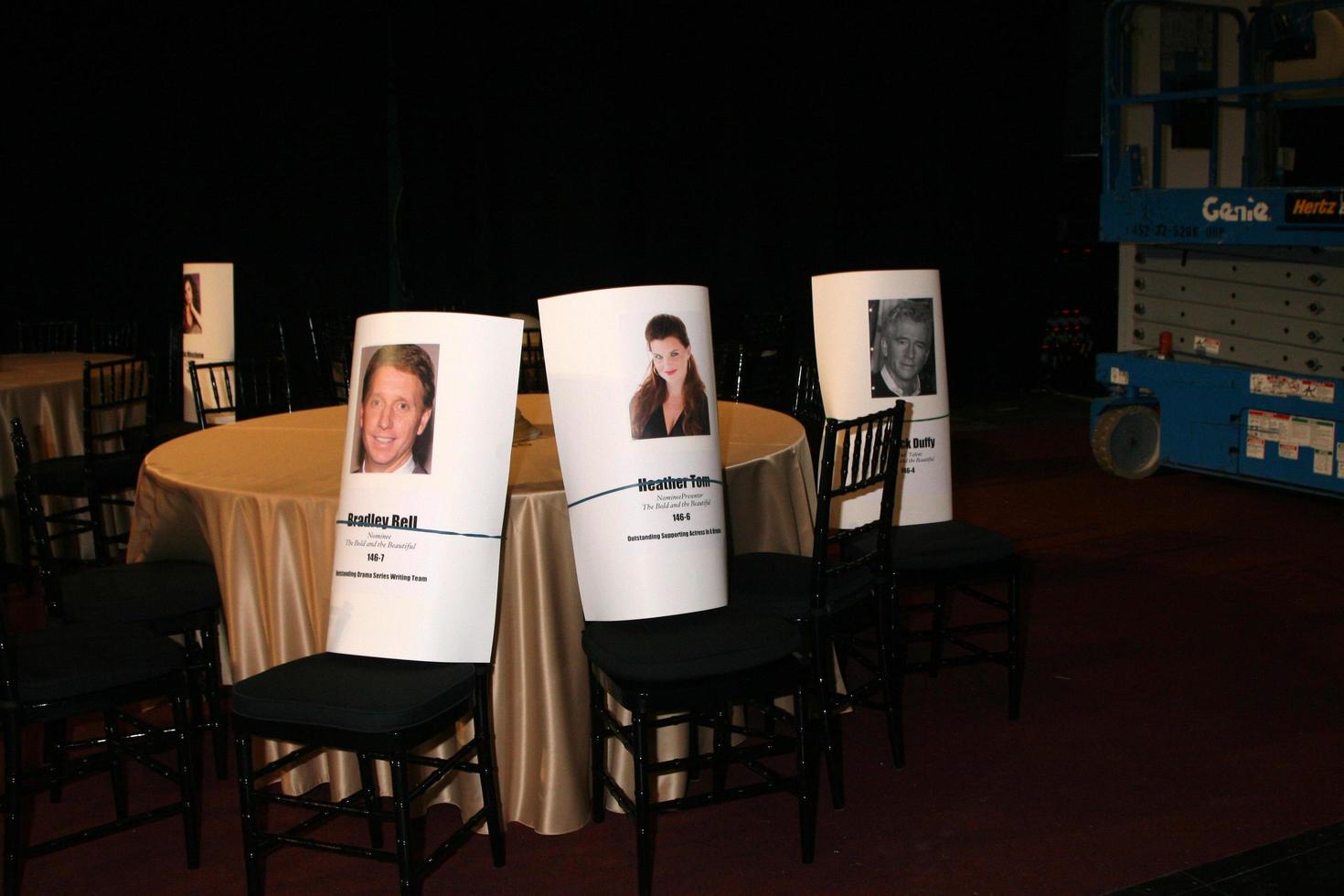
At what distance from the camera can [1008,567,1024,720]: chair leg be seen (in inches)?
123

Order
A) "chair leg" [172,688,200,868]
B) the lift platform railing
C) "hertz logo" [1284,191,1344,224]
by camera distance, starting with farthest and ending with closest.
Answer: the lift platform railing < "hertz logo" [1284,191,1344,224] < "chair leg" [172,688,200,868]

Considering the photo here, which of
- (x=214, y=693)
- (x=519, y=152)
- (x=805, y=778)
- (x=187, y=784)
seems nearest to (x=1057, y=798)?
(x=805, y=778)

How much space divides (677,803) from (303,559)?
3.23ft

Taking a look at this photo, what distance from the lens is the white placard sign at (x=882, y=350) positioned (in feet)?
9.62

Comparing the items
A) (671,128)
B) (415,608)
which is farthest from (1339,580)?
(671,128)

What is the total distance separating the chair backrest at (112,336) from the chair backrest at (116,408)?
634 mm

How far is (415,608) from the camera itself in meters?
2.16

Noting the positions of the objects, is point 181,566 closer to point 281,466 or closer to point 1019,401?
point 281,466

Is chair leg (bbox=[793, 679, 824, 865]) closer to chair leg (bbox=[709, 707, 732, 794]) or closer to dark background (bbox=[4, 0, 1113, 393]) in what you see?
chair leg (bbox=[709, 707, 732, 794])

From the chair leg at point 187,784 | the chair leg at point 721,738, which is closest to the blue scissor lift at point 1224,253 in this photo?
the chair leg at point 721,738

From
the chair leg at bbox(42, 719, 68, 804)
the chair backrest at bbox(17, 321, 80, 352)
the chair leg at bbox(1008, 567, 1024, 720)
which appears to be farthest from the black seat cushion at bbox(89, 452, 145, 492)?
the chair leg at bbox(1008, 567, 1024, 720)

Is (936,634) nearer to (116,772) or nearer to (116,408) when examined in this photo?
(116,772)

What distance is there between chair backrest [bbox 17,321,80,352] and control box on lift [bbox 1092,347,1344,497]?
5304mm

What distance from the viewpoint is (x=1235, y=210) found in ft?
17.0
